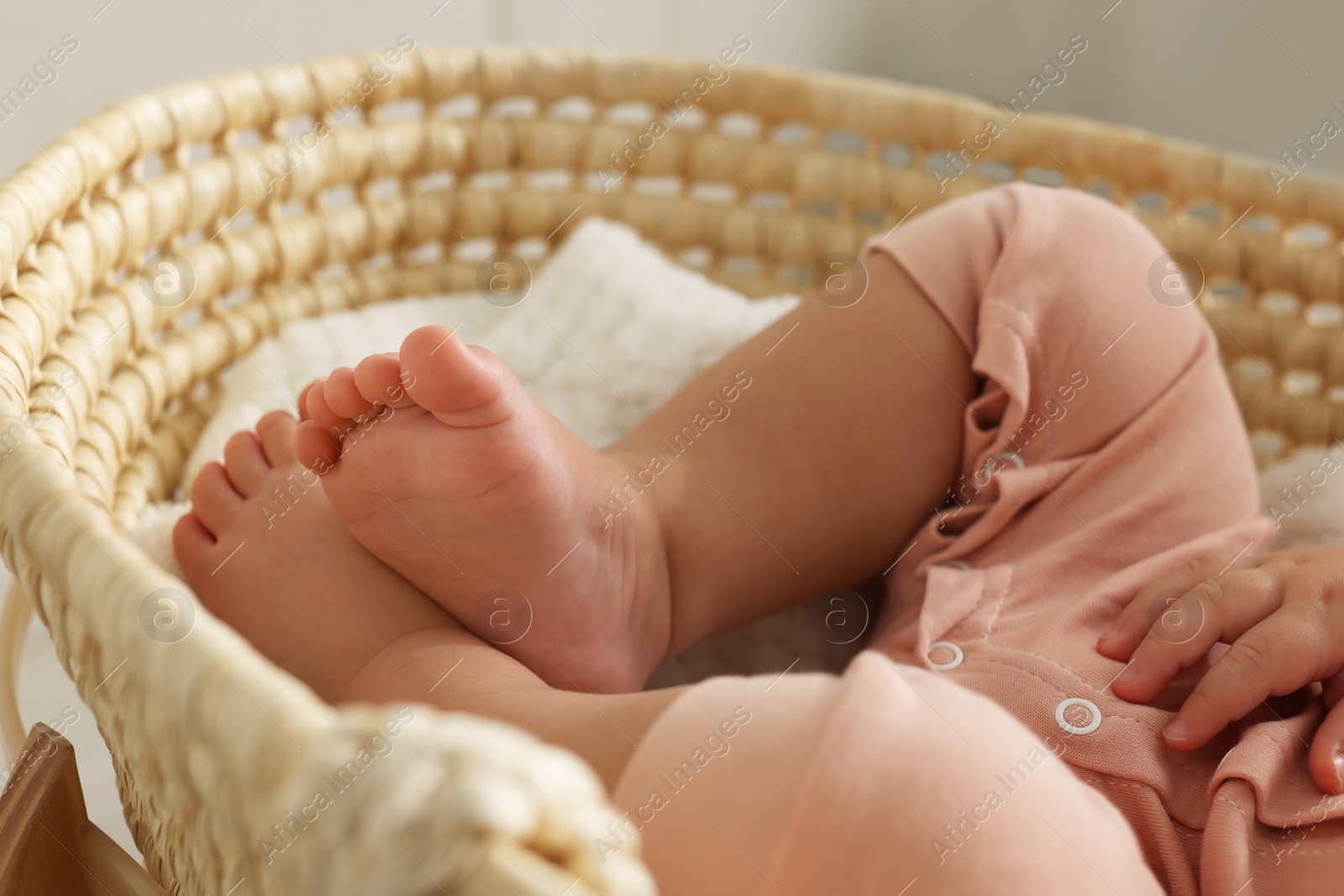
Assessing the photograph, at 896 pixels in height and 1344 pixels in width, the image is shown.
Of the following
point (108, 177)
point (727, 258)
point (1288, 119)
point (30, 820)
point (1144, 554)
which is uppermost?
point (108, 177)

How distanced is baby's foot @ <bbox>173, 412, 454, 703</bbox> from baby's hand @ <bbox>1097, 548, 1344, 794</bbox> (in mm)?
325

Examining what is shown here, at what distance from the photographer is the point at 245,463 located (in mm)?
625

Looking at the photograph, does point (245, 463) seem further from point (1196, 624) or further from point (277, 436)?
point (1196, 624)

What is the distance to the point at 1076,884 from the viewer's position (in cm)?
34

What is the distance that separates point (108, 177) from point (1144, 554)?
64 centimetres

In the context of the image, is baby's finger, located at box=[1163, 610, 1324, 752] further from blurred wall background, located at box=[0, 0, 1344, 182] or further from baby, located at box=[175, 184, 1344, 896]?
blurred wall background, located at box=[0, 0, 1344, 182]

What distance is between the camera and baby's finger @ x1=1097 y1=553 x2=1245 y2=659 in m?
0.52

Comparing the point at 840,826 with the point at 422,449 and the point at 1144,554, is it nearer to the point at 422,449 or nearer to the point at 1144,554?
the point at 422,449

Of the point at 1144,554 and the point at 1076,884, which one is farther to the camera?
the point at 1144,554

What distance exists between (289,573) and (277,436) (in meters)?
0.12

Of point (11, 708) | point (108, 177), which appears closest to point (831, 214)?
point (108, 177)

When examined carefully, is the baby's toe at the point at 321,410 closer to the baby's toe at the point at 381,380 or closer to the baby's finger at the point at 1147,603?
the baby's toe at the point at 381,380

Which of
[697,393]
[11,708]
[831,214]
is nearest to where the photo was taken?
[11,708]

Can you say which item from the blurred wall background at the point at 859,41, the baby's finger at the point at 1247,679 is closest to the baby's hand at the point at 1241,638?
the baby's finger at the point at 1247,679
